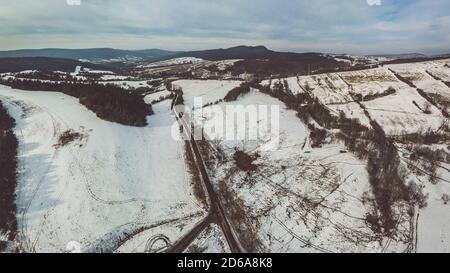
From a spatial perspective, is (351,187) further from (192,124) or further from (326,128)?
(192,124)

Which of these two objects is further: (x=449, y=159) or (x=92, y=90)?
(x=92, y=90)

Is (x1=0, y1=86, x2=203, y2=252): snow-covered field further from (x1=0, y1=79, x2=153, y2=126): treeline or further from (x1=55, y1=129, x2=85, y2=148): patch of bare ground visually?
(x1=0, y1=79, x2=153, y2=126): treeline

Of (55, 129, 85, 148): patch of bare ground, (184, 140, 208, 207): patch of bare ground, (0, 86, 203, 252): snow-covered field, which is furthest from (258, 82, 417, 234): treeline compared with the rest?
(55, 129, 85, 148): patch of bare ground

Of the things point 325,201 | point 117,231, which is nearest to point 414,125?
point 325,201

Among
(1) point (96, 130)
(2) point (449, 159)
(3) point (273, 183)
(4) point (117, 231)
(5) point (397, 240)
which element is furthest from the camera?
(1) point (96, 130)

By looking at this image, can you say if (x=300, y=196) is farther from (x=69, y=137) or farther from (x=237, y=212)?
(x=69, y=137)

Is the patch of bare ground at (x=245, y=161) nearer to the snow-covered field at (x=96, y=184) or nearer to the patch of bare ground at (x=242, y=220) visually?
the patch of bare ground at (x=242, y=220)

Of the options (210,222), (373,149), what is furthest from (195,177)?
(373,149)
